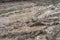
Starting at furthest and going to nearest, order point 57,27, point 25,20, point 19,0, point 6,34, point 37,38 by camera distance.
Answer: point 19,0 → point 25,20 → point 57,27 → point 6,34 → point 37,38

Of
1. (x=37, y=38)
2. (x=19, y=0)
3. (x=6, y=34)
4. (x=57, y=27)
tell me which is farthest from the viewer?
(x=19, y=0)

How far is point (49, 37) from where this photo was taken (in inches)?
228

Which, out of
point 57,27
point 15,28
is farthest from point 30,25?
point 57,27

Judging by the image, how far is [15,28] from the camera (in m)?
6.75

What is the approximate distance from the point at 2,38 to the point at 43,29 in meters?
1.74

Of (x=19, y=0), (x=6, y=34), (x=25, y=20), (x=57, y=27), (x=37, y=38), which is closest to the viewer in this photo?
(x=37, y=38)

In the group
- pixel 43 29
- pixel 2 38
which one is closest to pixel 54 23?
pixel 43 29

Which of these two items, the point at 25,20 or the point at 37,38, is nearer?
the point at 37,38

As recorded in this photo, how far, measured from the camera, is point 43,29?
6.45 metres

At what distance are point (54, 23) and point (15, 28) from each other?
185 cm

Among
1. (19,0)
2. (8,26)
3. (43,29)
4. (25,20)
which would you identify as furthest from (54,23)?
(19,0)

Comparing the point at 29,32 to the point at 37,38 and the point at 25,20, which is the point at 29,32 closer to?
the point at 37,38

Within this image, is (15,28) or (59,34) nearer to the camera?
(59,34)

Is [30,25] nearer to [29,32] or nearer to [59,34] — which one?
[29,32]
